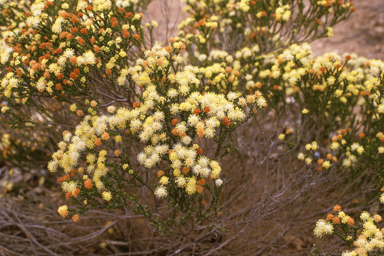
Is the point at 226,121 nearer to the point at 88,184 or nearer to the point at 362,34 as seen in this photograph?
the point at 88,184

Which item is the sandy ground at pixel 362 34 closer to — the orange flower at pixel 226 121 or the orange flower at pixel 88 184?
the orange flower at pixel 226 121

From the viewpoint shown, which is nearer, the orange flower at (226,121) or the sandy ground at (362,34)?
the orange flower at (226,121)

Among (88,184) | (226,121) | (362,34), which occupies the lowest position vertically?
(362,34)

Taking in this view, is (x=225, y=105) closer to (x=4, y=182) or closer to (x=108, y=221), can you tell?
(x=108, y=221)

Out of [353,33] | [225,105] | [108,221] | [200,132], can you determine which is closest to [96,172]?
[200,132]

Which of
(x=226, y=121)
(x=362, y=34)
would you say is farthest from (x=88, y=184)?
(x=362, y=34)

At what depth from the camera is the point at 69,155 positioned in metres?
2.67

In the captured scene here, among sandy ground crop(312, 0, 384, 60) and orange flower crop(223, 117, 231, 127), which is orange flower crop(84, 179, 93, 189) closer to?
orange flower crop(223, 117, 231, 127)

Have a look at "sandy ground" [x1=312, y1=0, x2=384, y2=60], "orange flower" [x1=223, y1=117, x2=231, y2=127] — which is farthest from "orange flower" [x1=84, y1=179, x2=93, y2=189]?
"sandy ground" [x1=312, y1=0, x2=384, y2=60]

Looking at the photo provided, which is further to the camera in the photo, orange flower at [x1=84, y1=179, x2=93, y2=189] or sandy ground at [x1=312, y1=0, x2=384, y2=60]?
sandy ground at [x1=312, y1=0, x2=384, y2=60]

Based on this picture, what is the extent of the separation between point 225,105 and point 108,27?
5.19ft

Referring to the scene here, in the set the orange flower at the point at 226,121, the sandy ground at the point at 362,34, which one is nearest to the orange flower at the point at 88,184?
the orange flower at the point at 226,121

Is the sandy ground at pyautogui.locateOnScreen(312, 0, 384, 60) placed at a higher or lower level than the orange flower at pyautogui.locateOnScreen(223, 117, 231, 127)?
lower

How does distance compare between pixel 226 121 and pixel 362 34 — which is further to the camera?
pixel 362 34
